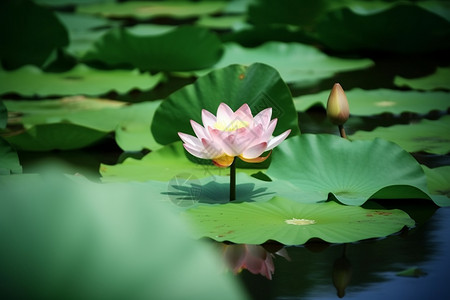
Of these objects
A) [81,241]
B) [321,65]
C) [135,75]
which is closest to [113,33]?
[135,75]

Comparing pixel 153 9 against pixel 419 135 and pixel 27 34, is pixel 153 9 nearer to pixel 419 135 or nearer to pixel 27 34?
pixel 27 34

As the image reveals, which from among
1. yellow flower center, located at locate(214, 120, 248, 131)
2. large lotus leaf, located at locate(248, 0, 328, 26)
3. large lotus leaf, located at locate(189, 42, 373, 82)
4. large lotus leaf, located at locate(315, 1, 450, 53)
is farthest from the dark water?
large lotus leaf, located at locate(248, 0, 328, 26)

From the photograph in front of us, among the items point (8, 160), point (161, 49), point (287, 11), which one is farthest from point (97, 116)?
point (287, 11)

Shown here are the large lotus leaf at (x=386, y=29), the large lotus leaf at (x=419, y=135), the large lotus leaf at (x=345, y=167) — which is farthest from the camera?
the large lotus leaf at (x=386, y=29)

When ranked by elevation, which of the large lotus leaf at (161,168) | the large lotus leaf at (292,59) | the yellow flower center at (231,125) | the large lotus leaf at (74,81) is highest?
the yellow flower center at (231,125)

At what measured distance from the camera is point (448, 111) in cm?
218

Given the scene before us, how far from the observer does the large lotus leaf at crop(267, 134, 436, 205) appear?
57.3 inches

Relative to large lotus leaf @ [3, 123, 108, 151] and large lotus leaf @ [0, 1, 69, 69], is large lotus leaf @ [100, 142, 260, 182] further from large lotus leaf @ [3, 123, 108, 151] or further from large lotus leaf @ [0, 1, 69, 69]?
large lotus leaf @ [0, 1, 69, 69]

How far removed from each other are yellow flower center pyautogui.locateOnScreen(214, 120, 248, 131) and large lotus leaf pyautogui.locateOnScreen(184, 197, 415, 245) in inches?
5.4

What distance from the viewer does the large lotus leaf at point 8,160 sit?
5.27ft

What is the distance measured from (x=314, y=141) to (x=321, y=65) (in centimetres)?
138

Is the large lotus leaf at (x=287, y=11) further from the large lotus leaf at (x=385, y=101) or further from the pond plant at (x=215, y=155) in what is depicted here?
the large lotus leaf at (x=385, y=101)

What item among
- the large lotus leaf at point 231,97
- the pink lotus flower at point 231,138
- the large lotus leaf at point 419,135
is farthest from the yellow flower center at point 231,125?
the large lotus leaf at point 419,135

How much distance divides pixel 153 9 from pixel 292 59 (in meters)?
1.94
